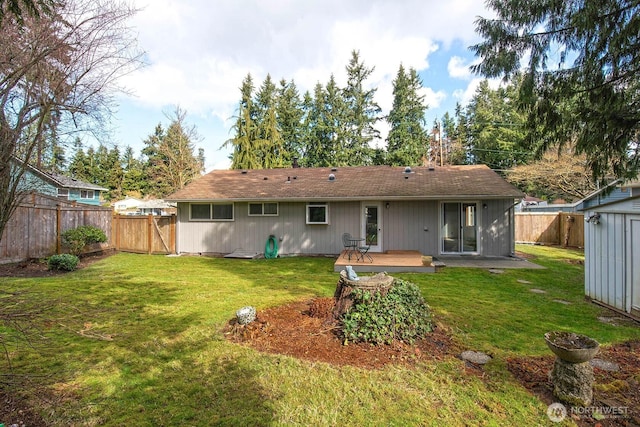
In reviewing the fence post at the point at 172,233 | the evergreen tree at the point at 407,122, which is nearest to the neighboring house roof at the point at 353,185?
the fence post at the point at 172,233

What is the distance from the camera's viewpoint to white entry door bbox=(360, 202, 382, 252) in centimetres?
1118

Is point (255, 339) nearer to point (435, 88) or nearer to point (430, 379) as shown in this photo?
point (430, 379)

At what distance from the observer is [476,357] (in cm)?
354

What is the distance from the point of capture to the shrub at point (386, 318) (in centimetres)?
381

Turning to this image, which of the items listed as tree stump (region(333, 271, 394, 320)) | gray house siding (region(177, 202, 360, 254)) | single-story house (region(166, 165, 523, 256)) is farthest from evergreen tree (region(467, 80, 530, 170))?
tree stump (region(333, 271, 394, 320))

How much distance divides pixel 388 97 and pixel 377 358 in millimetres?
29390

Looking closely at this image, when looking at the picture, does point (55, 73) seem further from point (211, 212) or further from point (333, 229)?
point (333, 229)

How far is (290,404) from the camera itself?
8.87 ft

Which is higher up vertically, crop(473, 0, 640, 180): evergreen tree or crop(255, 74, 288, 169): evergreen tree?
crop(255, 74, 288, 169): evergreen tree

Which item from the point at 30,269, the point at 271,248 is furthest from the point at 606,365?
the point at 30,269

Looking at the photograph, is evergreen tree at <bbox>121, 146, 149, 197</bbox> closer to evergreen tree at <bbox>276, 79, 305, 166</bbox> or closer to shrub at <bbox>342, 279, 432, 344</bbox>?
evergreen tree at <bbox>276, 79, 305, 166</bbox>

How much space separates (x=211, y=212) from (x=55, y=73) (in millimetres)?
8447

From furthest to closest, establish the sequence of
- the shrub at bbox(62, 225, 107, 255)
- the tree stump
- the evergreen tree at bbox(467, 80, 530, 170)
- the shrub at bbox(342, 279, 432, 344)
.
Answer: the evergreen tree at bbox(467, 80, 530, 170)
the shrub at bbox(62, 225, 107, 255)
the tree stump
the shrub at bbox(342, 279, 432, 344)

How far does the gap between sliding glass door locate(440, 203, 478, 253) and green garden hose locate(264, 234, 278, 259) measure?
591 cm
